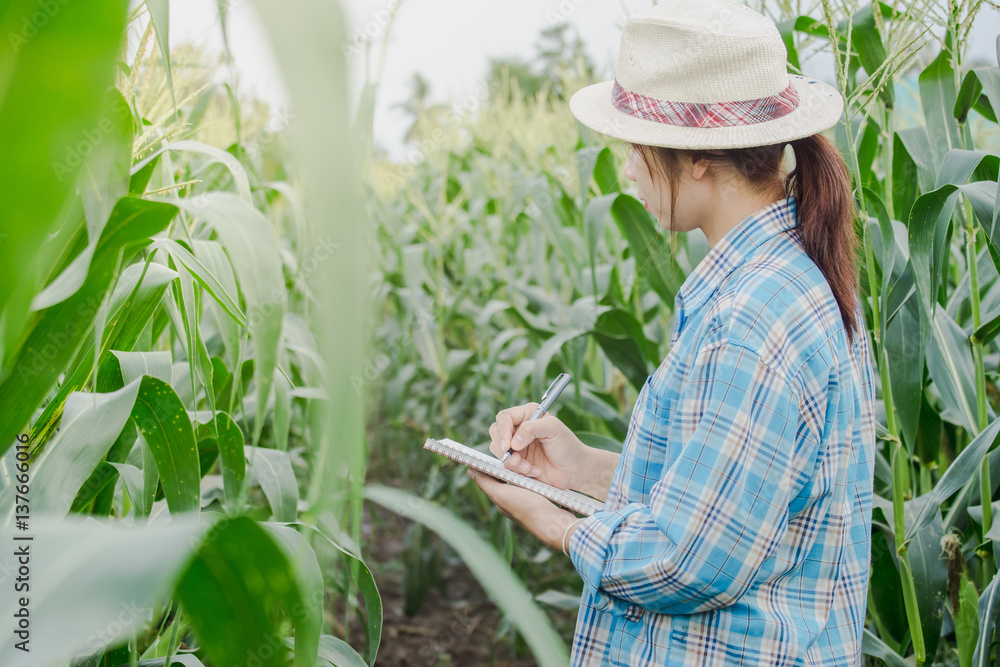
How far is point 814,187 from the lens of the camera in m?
0.93

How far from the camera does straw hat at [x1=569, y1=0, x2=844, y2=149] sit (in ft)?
2.90

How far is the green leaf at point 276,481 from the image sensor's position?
3.82 feet

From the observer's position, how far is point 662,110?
92 centimetres

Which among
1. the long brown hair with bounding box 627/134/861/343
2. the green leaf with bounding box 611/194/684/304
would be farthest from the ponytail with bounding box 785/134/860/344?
the green leaf with bounding box 611/194/684/304

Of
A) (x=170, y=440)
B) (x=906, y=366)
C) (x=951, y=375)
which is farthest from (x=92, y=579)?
(x=951, y=375)

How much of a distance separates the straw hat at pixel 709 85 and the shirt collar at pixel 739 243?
0.29 ft

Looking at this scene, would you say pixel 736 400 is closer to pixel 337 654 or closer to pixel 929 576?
pixel 337 654

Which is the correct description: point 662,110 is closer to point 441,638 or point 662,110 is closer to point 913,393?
point 913,393

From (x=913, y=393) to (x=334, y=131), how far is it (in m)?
1.29

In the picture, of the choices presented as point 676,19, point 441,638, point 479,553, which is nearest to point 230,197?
point 479,553

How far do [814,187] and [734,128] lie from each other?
0.46ft

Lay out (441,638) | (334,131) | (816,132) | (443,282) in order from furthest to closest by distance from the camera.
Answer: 1. (443,282)
2. (441,638)
3. (816,132)
4. (334,131)

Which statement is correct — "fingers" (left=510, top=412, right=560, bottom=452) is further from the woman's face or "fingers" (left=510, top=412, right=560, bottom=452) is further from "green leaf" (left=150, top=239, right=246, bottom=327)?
"green leaf" (left=150, top=239, right=246, bottom=327)

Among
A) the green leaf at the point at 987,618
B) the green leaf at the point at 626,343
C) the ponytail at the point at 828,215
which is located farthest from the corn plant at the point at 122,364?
the green leaf at the point at 987,618
